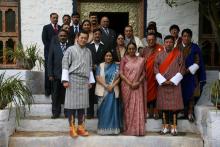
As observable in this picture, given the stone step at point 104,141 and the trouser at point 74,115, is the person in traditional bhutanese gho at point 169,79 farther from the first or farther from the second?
the trouser at point 74,115

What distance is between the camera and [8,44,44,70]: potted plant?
9555 millimetres

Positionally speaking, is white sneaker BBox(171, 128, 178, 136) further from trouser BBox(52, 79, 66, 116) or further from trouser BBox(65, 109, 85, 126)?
trouser BBox(52, 79, 66, 116)

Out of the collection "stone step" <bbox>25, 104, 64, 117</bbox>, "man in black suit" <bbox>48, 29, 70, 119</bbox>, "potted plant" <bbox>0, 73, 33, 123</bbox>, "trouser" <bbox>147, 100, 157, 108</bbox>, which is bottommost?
"stone step" <bbox>25, 104, 64, 117</bbox>

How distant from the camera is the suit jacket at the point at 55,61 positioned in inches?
307

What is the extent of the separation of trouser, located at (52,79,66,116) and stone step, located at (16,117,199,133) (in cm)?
19

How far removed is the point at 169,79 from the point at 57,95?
1954 millimetres

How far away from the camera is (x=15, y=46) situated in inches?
401

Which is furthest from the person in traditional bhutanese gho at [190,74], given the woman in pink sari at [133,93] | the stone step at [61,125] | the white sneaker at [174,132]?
the woman in pink sari at [133,93]

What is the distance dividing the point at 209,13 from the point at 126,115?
2.81 m

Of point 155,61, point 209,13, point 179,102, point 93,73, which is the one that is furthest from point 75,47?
point 209,13

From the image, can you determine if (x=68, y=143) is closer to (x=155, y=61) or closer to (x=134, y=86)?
(x=134, y=86)

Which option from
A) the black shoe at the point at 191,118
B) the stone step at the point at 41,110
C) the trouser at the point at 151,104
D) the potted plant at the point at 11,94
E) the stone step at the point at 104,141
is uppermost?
the potted plant at the point at 11,94

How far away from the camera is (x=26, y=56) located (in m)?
9.66

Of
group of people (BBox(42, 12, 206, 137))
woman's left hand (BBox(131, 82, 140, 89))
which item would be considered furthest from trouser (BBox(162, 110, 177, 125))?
woman's left hand (BBox(131, 82, 140, 89))
